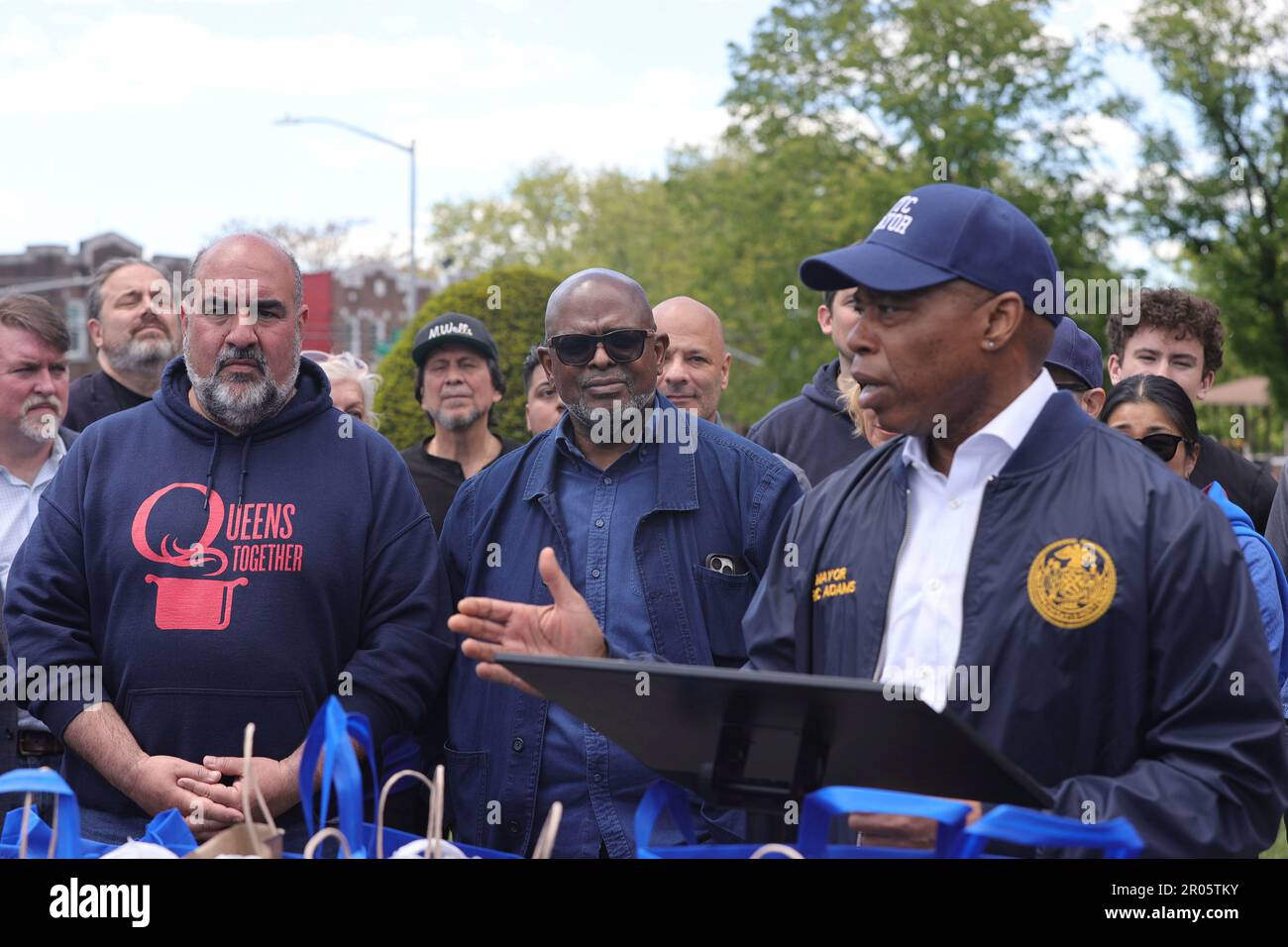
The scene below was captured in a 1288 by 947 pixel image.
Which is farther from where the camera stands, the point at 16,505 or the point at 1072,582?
the point at 16,505

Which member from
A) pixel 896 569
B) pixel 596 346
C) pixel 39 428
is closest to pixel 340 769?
pixel 896 569

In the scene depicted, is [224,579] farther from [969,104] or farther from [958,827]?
[969,104]

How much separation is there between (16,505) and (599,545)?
2587mm

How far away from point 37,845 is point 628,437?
1.93 metres

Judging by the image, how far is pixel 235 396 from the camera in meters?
3.91

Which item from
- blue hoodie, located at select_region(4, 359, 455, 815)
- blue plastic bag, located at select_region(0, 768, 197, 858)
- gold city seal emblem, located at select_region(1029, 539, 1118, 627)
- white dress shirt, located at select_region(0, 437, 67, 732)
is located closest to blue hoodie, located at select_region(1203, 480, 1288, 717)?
gold city seal emblem, located at select_region(1029, 539, 1118, 627)

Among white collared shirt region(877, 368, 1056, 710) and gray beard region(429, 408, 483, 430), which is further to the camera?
gray beard region(429, 408, 483, 430)

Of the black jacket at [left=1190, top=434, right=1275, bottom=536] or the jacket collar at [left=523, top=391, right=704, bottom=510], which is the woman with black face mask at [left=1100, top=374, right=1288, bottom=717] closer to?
the black jacket at [left=1190, top=434, right=1275, bottom=536]

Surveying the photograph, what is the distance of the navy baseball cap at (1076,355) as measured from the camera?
15.5ft

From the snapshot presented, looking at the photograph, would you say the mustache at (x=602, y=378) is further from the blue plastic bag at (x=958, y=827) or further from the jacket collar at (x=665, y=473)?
the blue plastic bag at (x=958, y=827)

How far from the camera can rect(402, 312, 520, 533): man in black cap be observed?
6.92 meters

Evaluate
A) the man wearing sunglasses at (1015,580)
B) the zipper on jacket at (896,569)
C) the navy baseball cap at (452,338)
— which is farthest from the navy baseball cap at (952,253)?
the navy baseball cap at (452,338)
